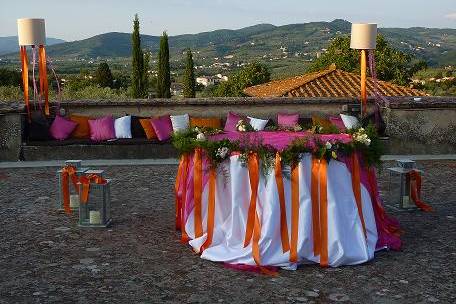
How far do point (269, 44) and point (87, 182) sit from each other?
13983 centimetres

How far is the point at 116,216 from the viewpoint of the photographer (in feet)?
25.3

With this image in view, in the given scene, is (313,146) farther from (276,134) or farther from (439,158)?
(439,158)

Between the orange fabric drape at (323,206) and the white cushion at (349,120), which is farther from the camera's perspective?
the white cushion at (349,120)

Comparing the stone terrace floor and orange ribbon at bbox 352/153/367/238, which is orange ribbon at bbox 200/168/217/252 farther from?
orange ribbon at bbox 352/153/367/238

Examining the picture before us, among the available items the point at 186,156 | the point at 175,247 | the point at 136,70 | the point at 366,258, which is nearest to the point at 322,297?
the point at 366,258

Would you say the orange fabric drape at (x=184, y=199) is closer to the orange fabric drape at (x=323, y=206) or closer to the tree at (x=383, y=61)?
the orange fabric drape at (x=323, y=206)

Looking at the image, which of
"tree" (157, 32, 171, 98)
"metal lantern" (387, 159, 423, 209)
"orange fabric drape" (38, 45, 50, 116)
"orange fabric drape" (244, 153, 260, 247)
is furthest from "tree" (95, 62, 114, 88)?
"orange fabric drape" (244, 153, 260, 247)

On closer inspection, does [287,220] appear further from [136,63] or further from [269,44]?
[269,44]

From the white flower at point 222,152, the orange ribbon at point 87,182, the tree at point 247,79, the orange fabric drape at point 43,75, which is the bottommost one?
the tree at point 247,79

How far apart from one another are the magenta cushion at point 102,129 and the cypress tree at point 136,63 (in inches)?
834

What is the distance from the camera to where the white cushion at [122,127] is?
39.2 feet

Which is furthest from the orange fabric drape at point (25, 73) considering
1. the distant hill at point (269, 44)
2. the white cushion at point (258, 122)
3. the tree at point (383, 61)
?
the distant hill at point (269, 44)

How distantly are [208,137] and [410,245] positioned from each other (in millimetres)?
2521

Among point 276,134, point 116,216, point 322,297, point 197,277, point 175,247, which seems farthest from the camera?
point 116,216
